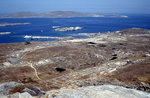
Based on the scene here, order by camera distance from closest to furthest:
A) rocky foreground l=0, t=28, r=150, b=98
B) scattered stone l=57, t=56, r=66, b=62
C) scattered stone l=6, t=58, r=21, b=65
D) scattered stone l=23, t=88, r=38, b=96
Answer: scattered stone l=23, t=88, r=38, b=96, rocky foreground l=0, t=28, r=150, b=98, scattered stone l=6, t=58, r=21, b=65, scattered stone l=57, t=56, r=66, b=62

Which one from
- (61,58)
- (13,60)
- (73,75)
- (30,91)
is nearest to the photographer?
(30,91)

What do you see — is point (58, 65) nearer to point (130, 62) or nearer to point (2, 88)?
point (130, 62)

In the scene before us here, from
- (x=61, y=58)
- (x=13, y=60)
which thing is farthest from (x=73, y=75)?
(x=13, y=60)

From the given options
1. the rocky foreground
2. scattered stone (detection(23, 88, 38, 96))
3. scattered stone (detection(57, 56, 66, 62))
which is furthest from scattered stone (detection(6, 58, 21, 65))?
scattered stone (detection(23, 88, 38, 96))

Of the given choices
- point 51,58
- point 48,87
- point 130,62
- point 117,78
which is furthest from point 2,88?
point 130,62

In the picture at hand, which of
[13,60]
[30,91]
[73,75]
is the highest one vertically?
[30,91]

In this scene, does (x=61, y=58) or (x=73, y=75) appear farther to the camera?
(x=61, y=58)

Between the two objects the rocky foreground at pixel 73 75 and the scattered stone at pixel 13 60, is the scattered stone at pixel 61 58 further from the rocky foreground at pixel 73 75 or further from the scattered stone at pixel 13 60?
the scattered stone at pixel 13 60

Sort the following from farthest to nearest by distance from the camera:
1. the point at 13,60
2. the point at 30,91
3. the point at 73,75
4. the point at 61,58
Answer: the point at 61,58 → the point at 13,60 → the point at 73,75 → the point at 30,91

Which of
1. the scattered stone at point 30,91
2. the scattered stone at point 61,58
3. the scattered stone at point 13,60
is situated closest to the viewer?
the scattered stone at point 30,91

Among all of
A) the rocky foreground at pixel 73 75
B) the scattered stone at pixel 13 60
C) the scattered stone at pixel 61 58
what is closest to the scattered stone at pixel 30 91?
the rocky foreground at pixel 73 75

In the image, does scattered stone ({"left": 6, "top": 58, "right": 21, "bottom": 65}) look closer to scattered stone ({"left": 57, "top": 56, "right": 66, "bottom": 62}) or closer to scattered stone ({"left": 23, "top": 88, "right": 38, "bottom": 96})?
scattered stone ({"left": 57, "top": 56, "right": 66, "bottom": 62})

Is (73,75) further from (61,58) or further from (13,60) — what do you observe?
(13,60)
